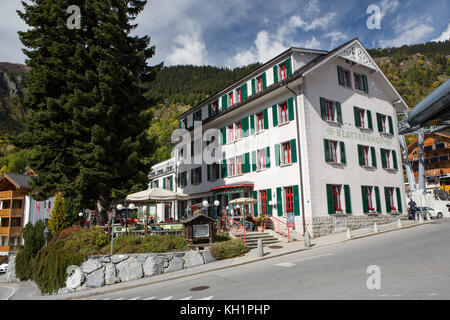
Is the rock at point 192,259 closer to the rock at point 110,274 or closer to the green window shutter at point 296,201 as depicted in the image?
the rock at point 110,274

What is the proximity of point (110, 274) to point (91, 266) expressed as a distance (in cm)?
92

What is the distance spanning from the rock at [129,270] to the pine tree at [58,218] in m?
7.75

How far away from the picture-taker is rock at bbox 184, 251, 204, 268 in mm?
14344

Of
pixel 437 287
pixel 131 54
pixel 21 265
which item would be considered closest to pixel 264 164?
pixel 131 54

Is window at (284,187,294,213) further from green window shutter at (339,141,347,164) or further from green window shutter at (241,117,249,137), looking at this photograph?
green window shutter at (241,117,249,137)

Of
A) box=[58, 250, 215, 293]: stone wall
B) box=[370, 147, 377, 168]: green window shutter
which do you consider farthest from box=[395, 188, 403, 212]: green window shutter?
box=[58, 250, 215, 293]: stone wall

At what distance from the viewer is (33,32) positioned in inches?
802

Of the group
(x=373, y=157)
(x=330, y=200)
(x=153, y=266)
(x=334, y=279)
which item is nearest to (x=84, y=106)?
(x=153, y=266)

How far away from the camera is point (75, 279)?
45.7 feet

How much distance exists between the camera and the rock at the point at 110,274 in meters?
13.7

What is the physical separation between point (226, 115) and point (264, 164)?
6095 mm
